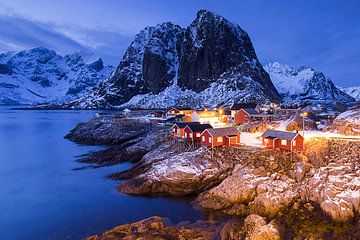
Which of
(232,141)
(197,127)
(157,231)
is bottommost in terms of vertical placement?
(157,231)

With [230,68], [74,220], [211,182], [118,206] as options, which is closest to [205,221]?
[211,182]

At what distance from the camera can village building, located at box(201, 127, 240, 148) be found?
39062 millimetres

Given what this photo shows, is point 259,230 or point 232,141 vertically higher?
point 232,141

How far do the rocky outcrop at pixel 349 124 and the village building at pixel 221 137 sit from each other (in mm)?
16036

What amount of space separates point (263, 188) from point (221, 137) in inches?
444

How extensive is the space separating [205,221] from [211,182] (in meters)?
8.32

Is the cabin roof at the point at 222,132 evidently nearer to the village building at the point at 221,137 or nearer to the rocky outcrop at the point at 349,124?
the village building at the point at 221,137

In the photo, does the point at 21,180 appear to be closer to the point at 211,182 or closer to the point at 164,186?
the point at 164,186

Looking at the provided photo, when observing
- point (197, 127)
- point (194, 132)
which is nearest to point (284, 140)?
point (194, 132)

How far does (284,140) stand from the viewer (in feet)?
114

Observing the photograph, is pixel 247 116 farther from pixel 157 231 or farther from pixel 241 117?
pixel 157 231

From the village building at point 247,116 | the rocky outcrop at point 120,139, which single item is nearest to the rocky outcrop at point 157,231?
the rocky outcrop at point 120,139

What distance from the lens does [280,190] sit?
2925 centimetres

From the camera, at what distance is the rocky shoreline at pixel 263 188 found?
23.8m
